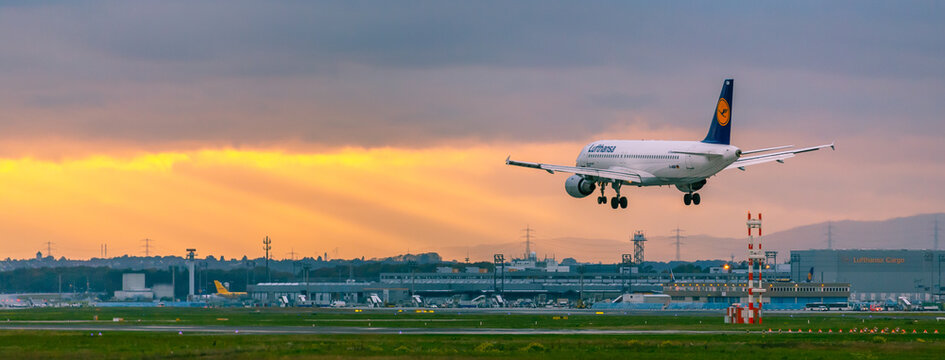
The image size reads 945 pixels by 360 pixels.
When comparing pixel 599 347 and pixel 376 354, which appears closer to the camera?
pixel 376 354

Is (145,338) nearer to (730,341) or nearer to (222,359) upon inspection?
(222,359)

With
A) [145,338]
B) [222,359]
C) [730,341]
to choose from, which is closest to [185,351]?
[222,359]

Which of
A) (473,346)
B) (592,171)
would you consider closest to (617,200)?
(592,171)

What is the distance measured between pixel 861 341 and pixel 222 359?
4778 centimetres

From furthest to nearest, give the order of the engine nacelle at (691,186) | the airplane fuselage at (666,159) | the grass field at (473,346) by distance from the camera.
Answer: the engine nacelle at (691,186) → the airplane fuselage at (666,159) → the grass field at (473,346)

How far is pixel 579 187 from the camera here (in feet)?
383

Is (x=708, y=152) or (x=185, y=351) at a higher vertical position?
(x=708, y=152)

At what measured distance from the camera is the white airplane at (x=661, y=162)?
107312 mm

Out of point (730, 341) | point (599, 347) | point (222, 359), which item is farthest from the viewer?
point (730, 341)

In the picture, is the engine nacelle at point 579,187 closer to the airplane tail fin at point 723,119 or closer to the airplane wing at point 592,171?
the airplane wing at point 592,171

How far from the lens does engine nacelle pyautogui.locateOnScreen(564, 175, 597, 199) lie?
4592 inches

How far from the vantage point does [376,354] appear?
259 ft

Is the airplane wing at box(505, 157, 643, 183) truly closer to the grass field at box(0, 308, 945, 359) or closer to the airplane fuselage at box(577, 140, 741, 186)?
the airplane fuselage at box(577, 140, 741, 186)

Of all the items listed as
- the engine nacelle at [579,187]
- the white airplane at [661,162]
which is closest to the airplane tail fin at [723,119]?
Result: the white airplane at [661,162]
